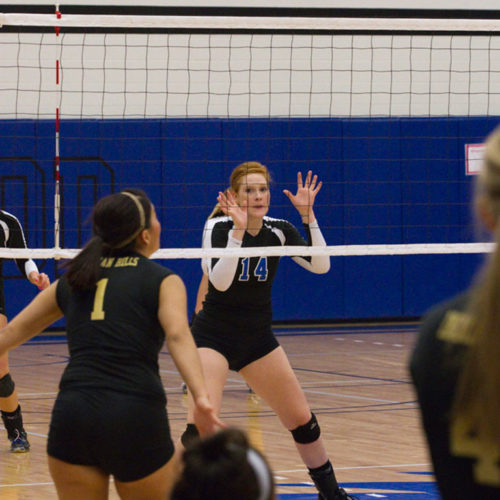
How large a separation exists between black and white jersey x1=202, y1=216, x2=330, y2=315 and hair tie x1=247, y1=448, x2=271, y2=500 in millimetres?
3203

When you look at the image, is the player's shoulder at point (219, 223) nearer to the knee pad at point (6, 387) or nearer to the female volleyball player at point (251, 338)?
the female volleyball player at point (251, 338)

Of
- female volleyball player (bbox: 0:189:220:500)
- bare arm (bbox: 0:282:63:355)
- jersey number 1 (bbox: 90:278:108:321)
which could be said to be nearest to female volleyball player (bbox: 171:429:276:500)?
female volleyball player (bbox: 0:189:220:500)

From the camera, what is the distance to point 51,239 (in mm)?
12930

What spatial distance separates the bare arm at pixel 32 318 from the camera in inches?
133

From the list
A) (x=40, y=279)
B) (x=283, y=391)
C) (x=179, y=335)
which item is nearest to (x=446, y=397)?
(x=179, y=335)

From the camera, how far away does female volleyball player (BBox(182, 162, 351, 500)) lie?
4.95 meters

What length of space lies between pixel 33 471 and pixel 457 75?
33.5ft

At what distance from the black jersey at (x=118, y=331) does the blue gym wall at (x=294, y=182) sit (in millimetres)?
9604

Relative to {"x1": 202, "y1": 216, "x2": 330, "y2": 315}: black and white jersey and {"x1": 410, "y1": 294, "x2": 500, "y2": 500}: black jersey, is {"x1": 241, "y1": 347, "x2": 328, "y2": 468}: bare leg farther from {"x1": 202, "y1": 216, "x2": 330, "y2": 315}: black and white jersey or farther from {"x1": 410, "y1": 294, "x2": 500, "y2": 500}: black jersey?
{"x1": 410, "y1": 294, "x2": 500, "y2": 500}: black jersey

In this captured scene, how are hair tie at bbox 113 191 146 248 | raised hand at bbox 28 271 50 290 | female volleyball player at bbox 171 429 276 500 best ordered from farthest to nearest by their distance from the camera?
1. raised hand at bbox 28 271 50 290
2. hair tie at bbox 113 191 146 248
3. female volleyball player at bbox 171 429 276 500

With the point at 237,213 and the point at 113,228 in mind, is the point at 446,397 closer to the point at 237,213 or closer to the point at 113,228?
the point at 113,228

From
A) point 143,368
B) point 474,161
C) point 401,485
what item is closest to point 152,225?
point 143,368

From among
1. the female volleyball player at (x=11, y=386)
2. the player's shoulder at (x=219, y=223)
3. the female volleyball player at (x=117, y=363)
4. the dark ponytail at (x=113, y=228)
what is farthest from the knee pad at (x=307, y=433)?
→ the female volleyball player at (x=11, y=386)

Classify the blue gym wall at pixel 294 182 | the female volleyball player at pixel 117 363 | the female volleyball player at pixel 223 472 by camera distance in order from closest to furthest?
1. the female volleyball player at pixel 223 472
2. the female volleyball player at pixel 117 363
3. the blue gym wall at pixel 294 182
